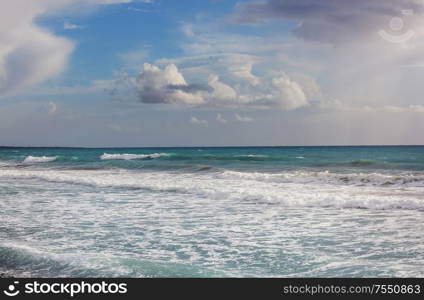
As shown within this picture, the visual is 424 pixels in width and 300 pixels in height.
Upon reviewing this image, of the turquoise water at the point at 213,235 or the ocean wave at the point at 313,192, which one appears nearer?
the turquoise water at the point at 213,235

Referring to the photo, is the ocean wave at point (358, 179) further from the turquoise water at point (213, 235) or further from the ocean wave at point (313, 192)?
the turquoise water at point (213, 235)

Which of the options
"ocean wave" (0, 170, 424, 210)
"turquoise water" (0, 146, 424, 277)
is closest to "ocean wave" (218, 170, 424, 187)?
"ocean wave" (0, 170, 424, 210)

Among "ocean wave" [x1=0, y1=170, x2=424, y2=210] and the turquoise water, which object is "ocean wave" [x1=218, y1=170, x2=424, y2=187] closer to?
"ocean wave" [x1=0, y1=170, x2=424, y2=210]

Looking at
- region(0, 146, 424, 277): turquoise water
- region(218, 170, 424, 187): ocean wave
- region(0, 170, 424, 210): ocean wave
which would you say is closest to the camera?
region(0, 146, 424, 277): turquoise water

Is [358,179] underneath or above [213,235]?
above

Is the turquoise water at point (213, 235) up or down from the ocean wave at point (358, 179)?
down

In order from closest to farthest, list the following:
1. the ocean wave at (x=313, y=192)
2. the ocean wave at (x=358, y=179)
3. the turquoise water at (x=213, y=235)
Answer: the turquoise water at (x=213, y=235)
the ocean wave at (x=313, y=192)
the ocean wave at (x=358, y=179)

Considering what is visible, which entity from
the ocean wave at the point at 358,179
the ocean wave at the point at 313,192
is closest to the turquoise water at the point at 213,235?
the ocean wave at the point at 313,192

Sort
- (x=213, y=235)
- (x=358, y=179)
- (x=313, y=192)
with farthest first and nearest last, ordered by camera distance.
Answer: (x=358, y=179) < (x=313, y=192) < (x=213, y=235)

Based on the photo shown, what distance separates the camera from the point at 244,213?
10.7 m

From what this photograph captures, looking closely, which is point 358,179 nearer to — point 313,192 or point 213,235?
point 313,192

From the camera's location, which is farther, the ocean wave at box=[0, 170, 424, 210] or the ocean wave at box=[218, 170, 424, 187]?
the ocean wave at box=[218, 170, 424, 187]

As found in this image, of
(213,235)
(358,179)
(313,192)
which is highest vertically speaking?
(358,179)

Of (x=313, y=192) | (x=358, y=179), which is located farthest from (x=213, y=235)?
(x=358, y=179)
